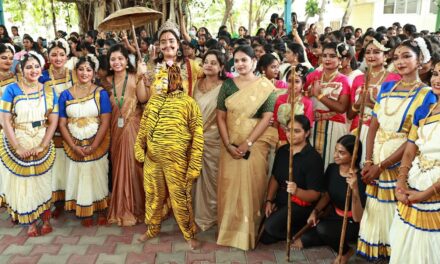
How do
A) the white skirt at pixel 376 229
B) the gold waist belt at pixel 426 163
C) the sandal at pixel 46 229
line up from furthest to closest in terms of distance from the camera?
the sandal at pixel 46 229, the white skirt at pixel 376 229, the gold waist belt at pixel 426 163

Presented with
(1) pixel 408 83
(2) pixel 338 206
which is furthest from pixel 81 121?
(1) pixel 408 83

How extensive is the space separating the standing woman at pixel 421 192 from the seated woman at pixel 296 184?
0.89 meters

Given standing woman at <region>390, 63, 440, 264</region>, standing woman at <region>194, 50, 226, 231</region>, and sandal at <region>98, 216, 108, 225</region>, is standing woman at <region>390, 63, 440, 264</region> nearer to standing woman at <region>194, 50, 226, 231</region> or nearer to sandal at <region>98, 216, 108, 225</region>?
standing woman at <region>194, 50, 226, 231</region>

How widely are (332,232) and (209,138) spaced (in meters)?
1.46

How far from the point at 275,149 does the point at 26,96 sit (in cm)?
245

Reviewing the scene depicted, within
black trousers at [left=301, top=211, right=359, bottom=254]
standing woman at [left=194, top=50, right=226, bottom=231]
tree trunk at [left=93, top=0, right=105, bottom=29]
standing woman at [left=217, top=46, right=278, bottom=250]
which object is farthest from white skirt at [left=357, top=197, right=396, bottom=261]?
tree trunk at [left=93, top=0, right=105, bottom=29]

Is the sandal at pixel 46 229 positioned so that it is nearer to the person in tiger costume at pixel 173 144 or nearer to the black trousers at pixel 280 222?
the person in tiger costume at pixel 173 144

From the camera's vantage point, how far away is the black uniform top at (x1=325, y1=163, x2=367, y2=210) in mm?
3295

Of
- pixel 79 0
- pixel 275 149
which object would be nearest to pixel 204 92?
pixel 275 149

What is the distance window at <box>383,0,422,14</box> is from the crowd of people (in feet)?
70.9

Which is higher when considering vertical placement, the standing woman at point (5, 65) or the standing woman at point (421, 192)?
the standing woman at point (5, 65)

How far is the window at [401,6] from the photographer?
22.7 meters

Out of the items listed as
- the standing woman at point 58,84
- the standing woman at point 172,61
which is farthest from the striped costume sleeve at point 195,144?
the standing woman at point 58,84

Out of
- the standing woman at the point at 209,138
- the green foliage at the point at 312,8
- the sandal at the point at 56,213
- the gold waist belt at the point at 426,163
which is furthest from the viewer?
the green foliage at the point at 312,8
